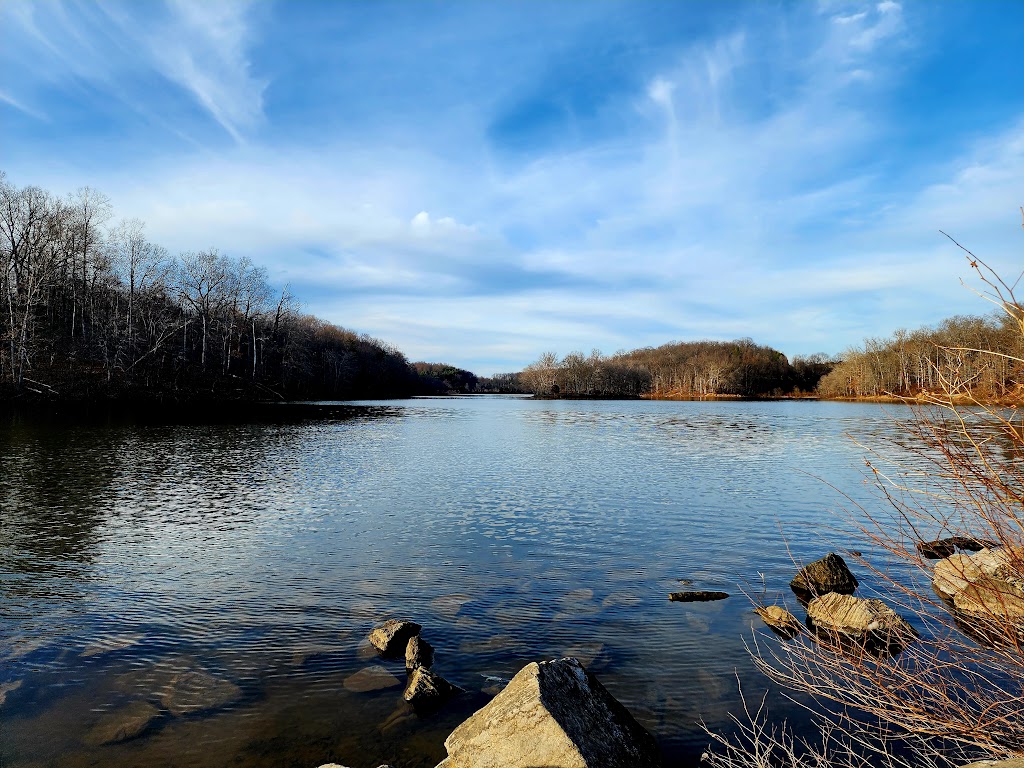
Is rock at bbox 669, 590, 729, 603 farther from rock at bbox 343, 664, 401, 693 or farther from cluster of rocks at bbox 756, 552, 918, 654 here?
rock at bbox 343, 664, 401, 693

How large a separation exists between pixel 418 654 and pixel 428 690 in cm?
97

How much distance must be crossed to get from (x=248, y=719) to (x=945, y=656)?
1024 centimetres

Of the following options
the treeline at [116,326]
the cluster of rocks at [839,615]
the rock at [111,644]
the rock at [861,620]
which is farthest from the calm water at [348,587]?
the treeline at [116,326]

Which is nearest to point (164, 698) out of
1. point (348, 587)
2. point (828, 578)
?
point (348, 587)

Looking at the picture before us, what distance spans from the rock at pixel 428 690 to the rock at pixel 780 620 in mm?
5800

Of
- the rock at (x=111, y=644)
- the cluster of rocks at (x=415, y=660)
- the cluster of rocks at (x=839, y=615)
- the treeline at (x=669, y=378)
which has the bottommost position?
the rock at (x=111, y=644)

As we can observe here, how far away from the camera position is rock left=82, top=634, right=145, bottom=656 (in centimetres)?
923

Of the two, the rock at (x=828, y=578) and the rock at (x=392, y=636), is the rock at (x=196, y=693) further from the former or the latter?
the rock at (x=828, y=578)

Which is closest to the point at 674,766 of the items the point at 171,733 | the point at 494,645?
the point at 494,645

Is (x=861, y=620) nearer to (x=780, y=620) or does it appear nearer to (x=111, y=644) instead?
(x=780, y=620)

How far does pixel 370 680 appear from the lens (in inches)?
335

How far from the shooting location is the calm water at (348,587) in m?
7.54

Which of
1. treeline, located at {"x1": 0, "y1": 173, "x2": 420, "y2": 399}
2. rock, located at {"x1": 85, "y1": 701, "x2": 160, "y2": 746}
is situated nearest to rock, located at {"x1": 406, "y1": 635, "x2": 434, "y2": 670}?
rock, located at {"x1": 85, "y1": 701, "x2": 160, "y2": 746}

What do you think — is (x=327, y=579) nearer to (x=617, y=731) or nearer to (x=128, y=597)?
(x=128, y=597)
